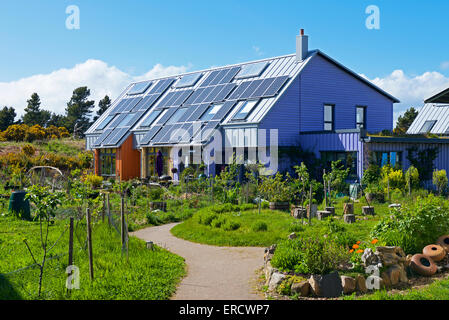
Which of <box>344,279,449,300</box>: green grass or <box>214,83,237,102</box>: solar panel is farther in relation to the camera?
<box>214,83,237,102</box>: solar panel

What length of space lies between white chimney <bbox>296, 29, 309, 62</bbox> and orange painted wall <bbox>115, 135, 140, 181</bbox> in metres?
12.7

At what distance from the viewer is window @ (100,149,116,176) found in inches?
1361

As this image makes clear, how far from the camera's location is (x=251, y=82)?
95.8 feet

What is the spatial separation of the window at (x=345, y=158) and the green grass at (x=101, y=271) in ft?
47.9

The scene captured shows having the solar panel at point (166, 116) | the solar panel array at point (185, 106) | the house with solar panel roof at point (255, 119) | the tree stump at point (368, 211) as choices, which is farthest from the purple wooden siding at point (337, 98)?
the tree stump at point (368, 211)

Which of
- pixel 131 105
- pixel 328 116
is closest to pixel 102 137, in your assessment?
pixel 131 105

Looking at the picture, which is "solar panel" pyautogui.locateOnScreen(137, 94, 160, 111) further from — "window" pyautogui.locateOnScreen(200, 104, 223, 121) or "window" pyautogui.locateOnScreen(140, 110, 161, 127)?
"window" pyautogui.locateOnScreen(200, 104, 223, 121)

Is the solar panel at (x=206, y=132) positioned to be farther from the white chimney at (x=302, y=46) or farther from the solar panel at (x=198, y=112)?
the white chimney at (x=302, y=46)

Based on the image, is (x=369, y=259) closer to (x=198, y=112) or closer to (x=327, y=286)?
(x=327, y=286)

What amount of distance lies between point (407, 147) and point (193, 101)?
43.6 ft

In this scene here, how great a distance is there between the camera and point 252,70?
101ft

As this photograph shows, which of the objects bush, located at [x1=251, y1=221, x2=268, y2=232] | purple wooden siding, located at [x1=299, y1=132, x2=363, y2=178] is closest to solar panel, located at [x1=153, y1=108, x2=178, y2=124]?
purple wooden siding, located at [x1=299, y1=132, x2=363, y2=178]

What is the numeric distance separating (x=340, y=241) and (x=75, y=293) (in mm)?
5607

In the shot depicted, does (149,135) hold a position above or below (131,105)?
below
